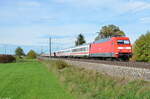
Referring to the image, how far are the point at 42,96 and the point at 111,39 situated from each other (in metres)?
17.3

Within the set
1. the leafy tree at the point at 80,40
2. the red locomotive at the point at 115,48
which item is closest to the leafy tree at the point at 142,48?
the red locomotive at the point at 115,48

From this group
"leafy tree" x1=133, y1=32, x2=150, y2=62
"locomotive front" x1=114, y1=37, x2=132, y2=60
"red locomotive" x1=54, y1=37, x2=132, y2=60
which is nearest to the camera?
"locomotive front" x1=114, y1=37, x2=132, y2=60

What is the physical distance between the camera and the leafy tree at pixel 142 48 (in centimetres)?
4855

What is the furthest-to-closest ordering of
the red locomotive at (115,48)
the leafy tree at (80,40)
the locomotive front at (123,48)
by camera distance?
1. the leafy tree at (80,40)
2. the red locomotive at (115,48)
3. the locomotive front at (123,48)

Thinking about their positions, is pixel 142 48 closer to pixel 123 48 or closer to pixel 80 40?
pixel 123 48

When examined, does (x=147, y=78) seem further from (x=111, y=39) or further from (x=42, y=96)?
(x=111, y=39)

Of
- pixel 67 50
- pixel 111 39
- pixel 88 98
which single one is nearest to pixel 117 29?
pixel 67 50

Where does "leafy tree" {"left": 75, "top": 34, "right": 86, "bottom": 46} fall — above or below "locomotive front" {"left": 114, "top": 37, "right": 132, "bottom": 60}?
above

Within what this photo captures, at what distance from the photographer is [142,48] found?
4944 cm

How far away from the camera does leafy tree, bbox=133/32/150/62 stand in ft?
159

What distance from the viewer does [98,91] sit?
1498 centimetres

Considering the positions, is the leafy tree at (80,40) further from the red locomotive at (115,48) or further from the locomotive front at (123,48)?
the locomotive front at (123,48)

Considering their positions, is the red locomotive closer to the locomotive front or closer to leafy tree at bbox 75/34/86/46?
the locomotive front

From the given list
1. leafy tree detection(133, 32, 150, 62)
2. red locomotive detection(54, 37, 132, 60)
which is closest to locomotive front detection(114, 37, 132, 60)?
red locomotive detection(54, 37, 132, 60)
